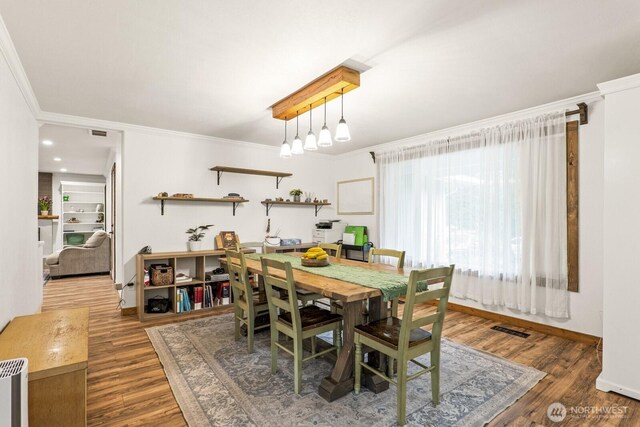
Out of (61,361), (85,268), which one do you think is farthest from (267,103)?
(85,268)

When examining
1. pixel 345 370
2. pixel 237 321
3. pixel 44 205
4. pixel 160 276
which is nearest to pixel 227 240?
→ pixel 160 276

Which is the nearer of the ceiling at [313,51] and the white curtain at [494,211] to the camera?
the ceiling at [313,51]

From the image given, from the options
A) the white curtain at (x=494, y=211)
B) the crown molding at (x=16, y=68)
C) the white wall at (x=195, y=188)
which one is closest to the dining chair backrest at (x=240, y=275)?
the white wall at (x=195, y=188)

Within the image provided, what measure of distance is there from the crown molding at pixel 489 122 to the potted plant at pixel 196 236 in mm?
2814

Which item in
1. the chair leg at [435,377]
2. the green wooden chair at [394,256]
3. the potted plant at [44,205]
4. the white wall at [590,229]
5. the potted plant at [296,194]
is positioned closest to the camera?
the chair leg at [435,377]

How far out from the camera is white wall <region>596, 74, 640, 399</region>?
7.22ft

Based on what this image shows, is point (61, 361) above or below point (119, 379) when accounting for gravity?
above

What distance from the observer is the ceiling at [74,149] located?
14.3ft

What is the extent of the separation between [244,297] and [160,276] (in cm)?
148

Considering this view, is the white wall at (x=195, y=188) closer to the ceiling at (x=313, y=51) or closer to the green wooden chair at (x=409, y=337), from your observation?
the ceiling at (x=313, y=51)

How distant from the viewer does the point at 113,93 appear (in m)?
2.95

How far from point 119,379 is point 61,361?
0.97 meters

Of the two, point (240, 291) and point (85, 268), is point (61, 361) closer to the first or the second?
point (240, 291)

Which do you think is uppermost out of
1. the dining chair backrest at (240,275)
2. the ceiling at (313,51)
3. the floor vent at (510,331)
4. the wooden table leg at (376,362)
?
the ceiling at (313,51)
